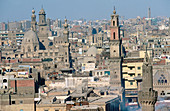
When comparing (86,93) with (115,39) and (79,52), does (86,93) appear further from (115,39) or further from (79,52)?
(79,52)

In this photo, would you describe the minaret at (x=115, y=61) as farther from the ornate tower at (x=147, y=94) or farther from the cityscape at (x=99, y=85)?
the ornate tower at (x=147, y=94)

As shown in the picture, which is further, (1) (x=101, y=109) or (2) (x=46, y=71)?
(2) (x=46, y=71)

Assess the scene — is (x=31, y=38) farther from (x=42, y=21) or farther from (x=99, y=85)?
(x=99, y=85)

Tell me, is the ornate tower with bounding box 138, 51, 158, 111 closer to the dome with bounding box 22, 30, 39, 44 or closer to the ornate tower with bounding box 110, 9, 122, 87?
the ornate tower with bounding box 110, 9, 122, 87

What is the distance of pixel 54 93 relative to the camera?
65.2 meters

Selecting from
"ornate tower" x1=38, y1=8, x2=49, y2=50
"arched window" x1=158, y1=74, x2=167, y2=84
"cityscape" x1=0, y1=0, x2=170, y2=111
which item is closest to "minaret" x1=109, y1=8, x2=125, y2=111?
"cityscape" x1=0, y1=0, x2=170, y2=111

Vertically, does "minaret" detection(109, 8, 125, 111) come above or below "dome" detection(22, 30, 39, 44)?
below

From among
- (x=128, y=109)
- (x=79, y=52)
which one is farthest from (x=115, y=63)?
(x=79, y=52)

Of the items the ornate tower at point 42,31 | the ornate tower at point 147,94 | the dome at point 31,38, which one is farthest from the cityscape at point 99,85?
the ornate tower at point 42,31

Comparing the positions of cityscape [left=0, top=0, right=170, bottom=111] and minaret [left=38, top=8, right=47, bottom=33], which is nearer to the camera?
cityscape [left=0, top=0, right=170, bottom=111]

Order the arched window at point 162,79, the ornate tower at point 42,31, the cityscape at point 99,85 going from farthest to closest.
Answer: the ornate tower at point 42,31 → the arched window at point 162,79 → the cityscape at point 99,85

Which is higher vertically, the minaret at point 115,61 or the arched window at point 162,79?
the minaret at point 115,61

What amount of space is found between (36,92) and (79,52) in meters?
86.9

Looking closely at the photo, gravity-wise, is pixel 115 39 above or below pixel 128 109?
above
